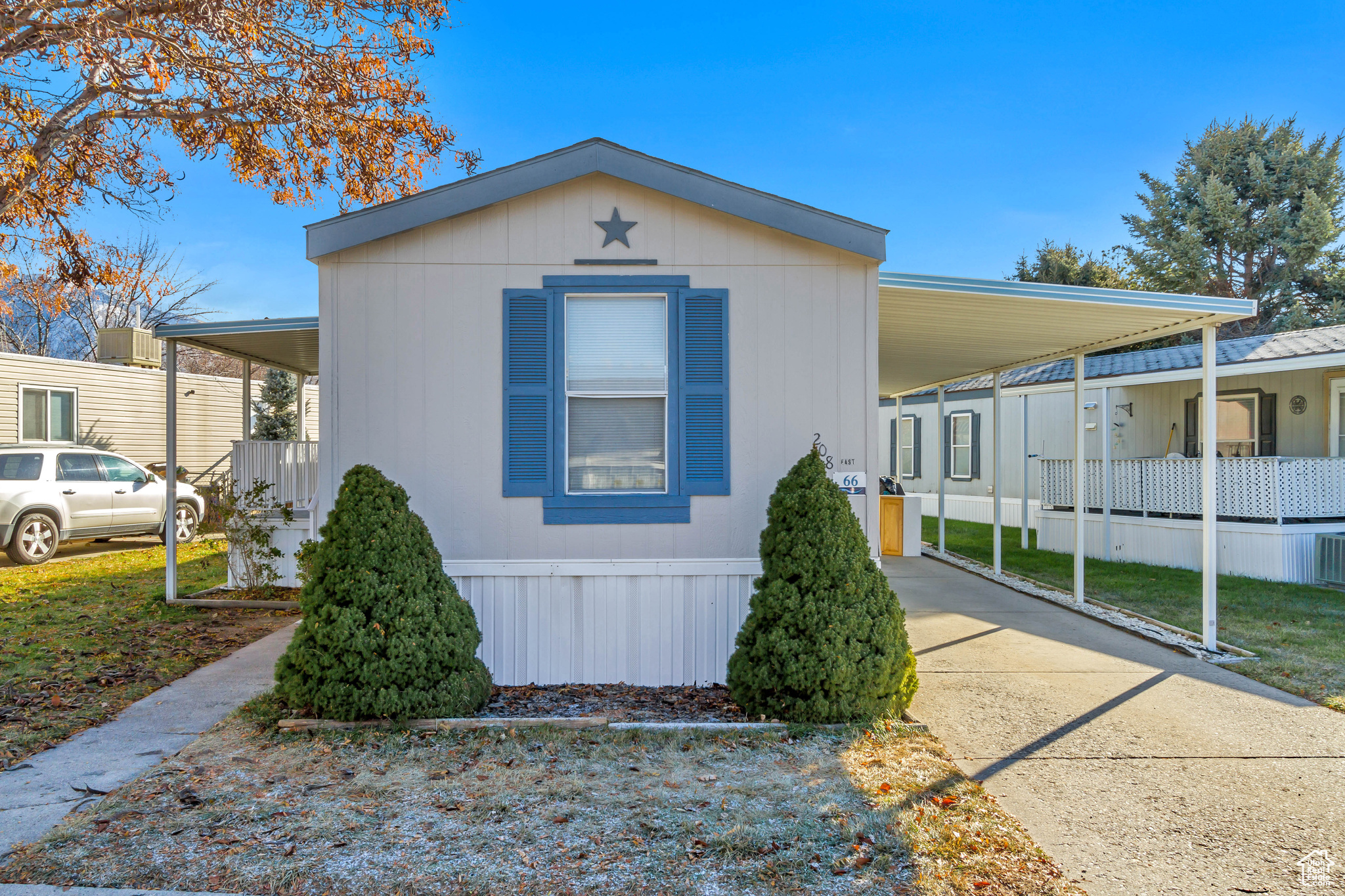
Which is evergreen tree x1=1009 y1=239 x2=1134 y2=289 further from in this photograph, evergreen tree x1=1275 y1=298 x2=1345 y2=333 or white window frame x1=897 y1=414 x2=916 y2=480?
white window frame x1=897 y1=414 x2=916 y2=480

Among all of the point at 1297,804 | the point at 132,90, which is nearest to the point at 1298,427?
the point at 1297,804

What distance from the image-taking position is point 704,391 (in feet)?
16.9

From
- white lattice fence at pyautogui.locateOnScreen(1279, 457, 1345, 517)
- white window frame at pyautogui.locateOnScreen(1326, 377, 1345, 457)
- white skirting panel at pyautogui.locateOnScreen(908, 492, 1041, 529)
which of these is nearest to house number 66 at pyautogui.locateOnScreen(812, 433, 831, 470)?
white lattice fence at pyautogui.locateOnScreen(1279, 457, 1345, 517)

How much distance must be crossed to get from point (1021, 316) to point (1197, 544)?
6276 mm

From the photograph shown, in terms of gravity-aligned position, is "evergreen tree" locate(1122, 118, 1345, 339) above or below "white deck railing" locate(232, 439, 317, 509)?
above

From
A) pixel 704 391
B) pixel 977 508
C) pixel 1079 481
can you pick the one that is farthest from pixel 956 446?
pixel 704 391

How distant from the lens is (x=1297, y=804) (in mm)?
3527

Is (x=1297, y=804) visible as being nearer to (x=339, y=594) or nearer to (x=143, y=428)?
(x=339, y=594)

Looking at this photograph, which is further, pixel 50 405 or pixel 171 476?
pixel 50 405

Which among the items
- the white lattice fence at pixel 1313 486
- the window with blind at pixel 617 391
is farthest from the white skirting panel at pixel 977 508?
the window with blind at pixel 617 391

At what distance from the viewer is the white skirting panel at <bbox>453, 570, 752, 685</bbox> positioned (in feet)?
17.0

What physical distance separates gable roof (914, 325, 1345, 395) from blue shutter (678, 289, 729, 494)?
5.69 metres

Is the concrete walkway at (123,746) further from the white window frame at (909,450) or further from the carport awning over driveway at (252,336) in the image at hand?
the white window frame at (909,450)

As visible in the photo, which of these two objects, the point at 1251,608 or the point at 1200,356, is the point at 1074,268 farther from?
the point at 1251,608
